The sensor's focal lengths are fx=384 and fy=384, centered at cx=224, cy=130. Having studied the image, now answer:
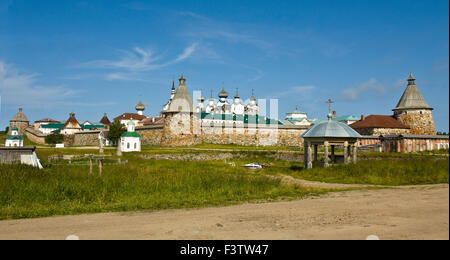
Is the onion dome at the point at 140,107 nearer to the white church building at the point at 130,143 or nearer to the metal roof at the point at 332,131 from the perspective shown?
the white church building at the point at 130,143

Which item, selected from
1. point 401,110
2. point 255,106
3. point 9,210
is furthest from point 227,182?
point 255,106

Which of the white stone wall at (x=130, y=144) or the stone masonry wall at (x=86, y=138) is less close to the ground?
the stone masonry wall at (x=86, y=138)

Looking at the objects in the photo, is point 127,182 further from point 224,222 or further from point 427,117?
point 427,117

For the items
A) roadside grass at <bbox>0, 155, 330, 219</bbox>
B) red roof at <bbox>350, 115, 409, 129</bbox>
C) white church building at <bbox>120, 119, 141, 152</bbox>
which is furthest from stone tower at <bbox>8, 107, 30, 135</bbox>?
roadside grass at <bbox>0, 155, 330, 219</bbox>

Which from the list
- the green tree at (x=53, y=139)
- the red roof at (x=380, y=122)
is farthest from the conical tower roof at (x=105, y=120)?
the red roof at (x=380, y=122)

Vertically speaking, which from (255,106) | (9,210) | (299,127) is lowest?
(9,210)

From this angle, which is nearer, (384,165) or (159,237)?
(159,237)

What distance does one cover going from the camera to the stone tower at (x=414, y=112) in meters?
49.2

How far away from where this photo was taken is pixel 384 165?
17875 mm

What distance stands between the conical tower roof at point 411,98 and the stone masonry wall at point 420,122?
81 centimetres

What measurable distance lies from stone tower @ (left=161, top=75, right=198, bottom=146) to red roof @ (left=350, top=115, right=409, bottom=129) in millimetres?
21862

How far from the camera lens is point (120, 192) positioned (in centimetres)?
1366

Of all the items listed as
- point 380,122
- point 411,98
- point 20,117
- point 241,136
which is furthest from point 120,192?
point 20,117

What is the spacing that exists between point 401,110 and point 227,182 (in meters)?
42.6
